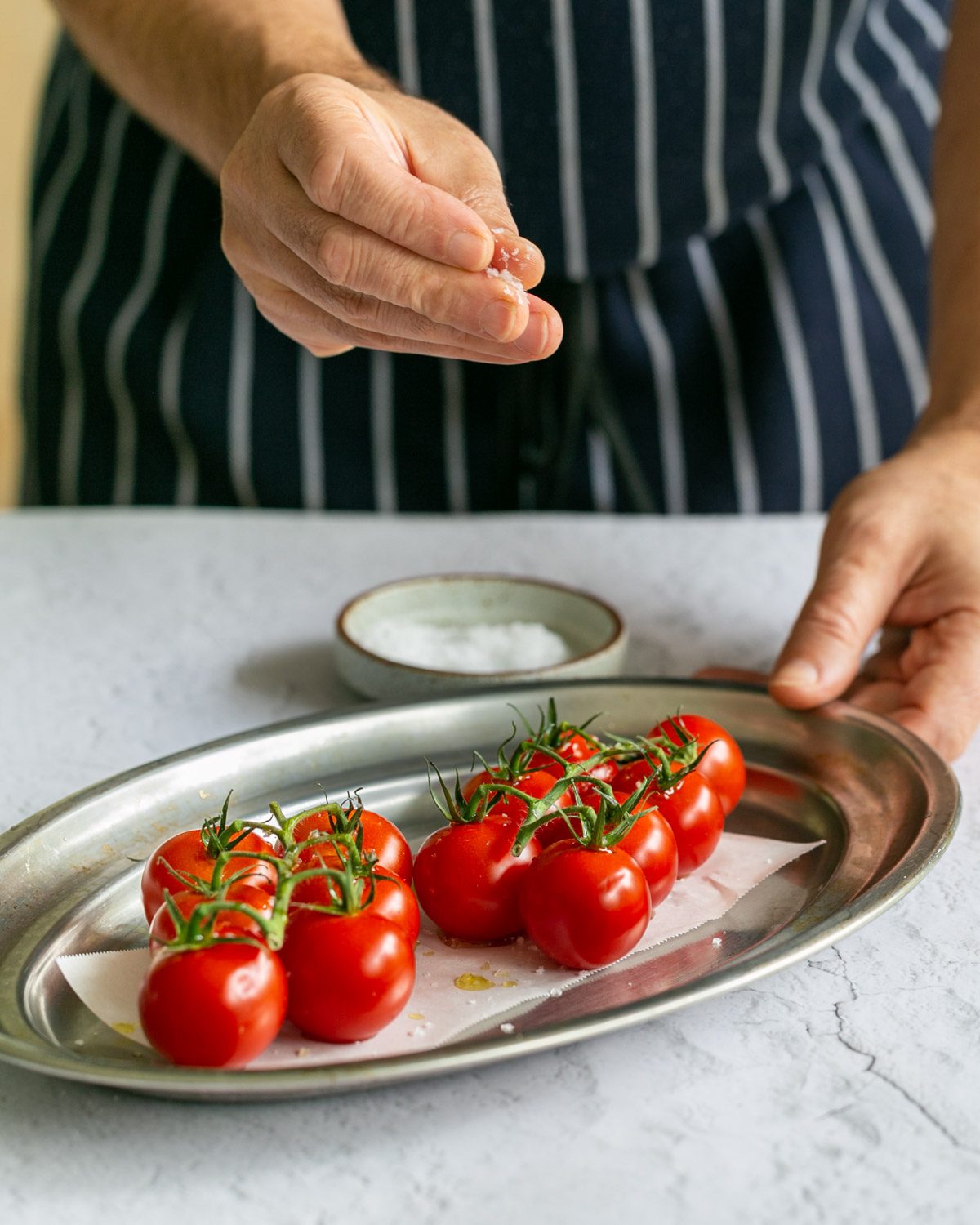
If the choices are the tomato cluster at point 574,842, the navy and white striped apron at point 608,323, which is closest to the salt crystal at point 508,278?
the tomato cluster at point 574,842

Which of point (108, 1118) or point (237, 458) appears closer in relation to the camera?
point (108, 1118)

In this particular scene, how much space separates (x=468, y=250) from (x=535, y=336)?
6cm

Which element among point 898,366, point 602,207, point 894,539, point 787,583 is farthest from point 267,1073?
point 898,366

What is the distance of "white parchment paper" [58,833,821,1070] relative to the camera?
1.91 feet

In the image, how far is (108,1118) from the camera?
1.82 ft

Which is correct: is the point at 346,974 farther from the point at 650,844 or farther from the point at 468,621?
the point at 468,621

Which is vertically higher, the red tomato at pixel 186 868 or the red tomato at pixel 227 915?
the red tomato at pixel 227 915

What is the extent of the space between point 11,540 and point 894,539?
817mm

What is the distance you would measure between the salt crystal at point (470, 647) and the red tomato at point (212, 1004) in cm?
44

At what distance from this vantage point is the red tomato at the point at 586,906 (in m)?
0.62

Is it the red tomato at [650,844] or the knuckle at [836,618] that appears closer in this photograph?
the red tomato at [650,844]

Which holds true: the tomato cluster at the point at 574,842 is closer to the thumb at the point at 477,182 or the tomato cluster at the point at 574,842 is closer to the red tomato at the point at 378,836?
the red tomato at the point at 378,836

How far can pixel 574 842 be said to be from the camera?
66cm

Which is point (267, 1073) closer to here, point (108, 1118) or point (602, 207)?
point (108, 1118)
